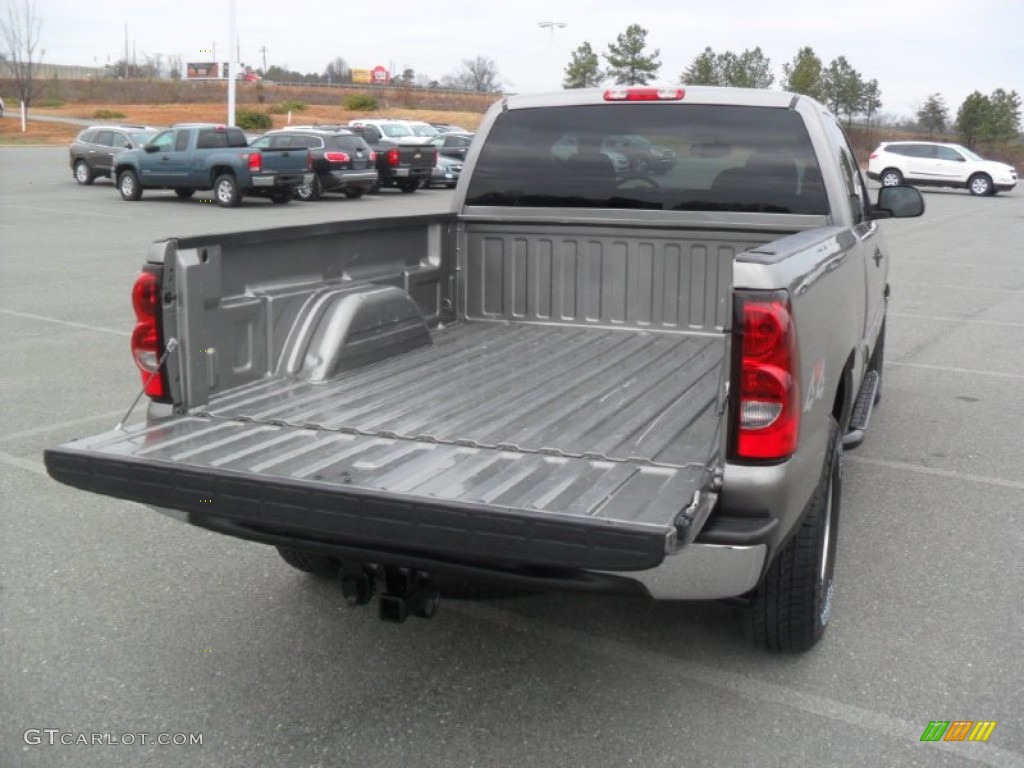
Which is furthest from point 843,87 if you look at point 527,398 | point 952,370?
point 527,398

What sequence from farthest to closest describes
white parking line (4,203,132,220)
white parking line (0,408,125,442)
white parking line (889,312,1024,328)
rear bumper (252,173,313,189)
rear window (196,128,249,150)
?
rear window (196,128,249,150)
rear bumper (252,173,313,189)
white parking line (4,203,132,220)
white parking line (889,312,1024,328)
white parking line (0,408,125,442)

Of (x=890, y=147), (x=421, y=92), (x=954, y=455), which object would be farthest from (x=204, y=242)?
(x=421, y=92)

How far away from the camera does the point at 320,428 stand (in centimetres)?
369

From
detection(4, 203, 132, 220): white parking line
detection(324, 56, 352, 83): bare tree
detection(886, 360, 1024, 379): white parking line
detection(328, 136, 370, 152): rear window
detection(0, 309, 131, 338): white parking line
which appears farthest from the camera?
detection(324, 56, 352, 83): bare tree

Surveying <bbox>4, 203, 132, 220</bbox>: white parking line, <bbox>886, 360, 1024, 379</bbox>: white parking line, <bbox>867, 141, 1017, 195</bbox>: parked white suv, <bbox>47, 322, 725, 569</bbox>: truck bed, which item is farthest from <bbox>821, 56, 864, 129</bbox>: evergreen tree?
<bbox>47, 322, 725, 569</bbox>: truck bed

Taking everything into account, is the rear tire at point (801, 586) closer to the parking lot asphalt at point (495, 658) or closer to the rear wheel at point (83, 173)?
the parking lot asphalt at point (495, 658)

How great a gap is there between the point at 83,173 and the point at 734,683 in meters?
29.0

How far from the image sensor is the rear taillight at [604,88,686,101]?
5.36 metres

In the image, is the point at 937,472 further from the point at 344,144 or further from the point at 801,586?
the point at 344,144

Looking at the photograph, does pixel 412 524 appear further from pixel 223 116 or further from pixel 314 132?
pixel 223 116

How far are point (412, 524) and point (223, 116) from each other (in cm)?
6433

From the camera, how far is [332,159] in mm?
25500

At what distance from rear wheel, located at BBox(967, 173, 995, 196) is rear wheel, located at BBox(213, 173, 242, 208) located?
83.6 ft

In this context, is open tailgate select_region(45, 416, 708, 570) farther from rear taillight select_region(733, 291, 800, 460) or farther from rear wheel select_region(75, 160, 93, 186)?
rear wheel select_region(75, 160, 93, 186)
